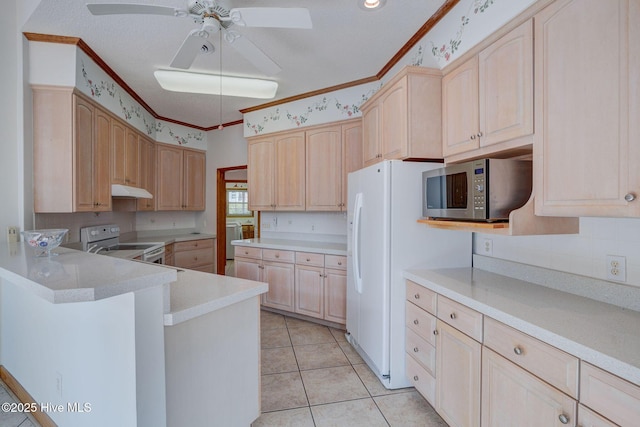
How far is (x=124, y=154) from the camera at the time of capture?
3387 millimetres

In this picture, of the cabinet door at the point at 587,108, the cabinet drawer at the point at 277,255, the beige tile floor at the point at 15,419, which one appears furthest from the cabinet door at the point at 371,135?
the beige tile floor at the point at 15,419

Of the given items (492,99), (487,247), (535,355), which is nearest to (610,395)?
(535,355)

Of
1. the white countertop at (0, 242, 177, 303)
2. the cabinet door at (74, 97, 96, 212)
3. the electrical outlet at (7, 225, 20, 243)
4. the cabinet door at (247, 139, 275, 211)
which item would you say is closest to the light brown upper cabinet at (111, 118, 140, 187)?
the cabinet door at (74, 97, 96, 212)

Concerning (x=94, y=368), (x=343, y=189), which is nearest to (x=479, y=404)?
(x=94, y=368)

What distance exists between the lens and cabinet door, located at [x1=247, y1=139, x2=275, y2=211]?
401 cm

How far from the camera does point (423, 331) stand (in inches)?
75.1

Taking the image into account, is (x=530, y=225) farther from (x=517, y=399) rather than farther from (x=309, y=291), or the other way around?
(x=309, y=291)

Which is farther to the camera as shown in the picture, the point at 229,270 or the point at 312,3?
the point at 229,270

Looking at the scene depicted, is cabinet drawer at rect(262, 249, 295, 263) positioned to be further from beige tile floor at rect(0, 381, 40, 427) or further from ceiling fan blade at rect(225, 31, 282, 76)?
beige tile floor at rect(0, 381, 40, 427)

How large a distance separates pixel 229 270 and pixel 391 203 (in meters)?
5.01

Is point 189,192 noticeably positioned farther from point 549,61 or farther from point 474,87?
point 549,61

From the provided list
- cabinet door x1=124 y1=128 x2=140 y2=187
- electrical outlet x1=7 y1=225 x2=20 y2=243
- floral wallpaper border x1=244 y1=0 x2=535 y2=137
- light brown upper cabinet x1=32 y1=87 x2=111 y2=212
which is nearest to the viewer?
floral wallpaper border x1=244 y1=0 x2=535 y2=137

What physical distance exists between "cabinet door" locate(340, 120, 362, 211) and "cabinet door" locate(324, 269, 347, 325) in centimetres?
75

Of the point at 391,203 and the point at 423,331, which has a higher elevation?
the point at 391,203
